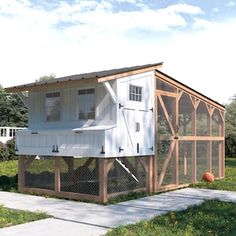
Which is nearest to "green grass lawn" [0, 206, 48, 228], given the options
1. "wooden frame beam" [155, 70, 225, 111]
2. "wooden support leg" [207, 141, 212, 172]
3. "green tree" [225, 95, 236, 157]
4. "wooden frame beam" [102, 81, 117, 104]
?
"wooden frame beam" [102, 81, 117, 104]

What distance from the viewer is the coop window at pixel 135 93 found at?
481 inches

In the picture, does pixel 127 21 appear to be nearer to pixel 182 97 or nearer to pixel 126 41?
pixel 126 41

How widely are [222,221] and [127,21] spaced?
23.4ft

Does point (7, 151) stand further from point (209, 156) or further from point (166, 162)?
point (166, 162)

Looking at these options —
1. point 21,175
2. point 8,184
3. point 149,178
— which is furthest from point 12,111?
point 149,178

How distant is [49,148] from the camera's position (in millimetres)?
12352

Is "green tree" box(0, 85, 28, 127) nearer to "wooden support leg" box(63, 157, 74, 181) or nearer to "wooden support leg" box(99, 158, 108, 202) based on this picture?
"wooden support leg" box(63, 157, 74, 181)

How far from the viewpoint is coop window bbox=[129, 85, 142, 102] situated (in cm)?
1222

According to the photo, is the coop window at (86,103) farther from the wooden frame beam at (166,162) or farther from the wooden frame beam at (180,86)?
the wooden frame beam at (166,162)

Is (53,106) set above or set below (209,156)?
above

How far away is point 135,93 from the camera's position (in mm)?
12398

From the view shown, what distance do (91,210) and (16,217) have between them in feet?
6.18

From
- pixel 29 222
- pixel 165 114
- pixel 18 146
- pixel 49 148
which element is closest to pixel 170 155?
pixel 165 114

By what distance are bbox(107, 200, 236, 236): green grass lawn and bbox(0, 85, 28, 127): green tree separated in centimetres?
3184
